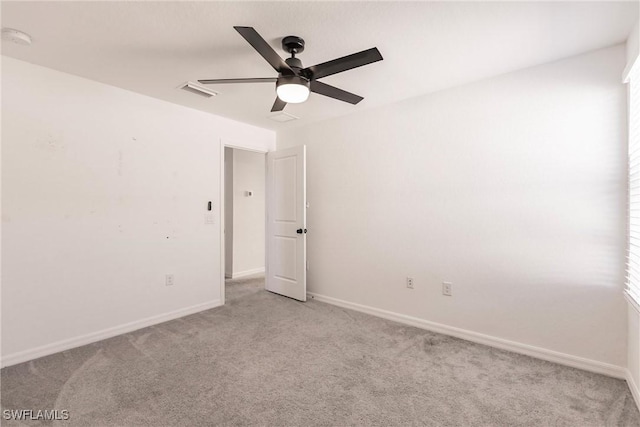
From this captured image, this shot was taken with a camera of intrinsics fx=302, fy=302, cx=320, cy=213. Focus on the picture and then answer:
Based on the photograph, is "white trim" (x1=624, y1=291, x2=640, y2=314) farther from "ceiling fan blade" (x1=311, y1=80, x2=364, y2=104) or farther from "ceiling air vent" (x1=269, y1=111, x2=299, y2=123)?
"ceiling air vent" (x1=269, y1=111, x2=299, y2=123)

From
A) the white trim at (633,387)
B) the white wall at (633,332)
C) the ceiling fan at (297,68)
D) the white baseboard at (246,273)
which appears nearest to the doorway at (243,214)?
the white baseboard at (246,273)

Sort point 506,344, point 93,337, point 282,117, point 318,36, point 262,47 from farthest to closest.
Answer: point 282,117 → point 93,337 → point 506,344 → point 318,36 → point 262,47

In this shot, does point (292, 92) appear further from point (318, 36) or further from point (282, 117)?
point (282, 117)

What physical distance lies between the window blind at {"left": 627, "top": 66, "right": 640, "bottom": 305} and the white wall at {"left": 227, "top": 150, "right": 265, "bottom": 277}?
4.92 m

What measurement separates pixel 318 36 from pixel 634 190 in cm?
239

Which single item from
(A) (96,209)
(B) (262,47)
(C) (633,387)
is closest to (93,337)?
(A) (96,209)

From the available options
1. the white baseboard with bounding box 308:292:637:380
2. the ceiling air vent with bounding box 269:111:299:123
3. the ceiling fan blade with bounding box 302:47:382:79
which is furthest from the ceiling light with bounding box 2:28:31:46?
the white baseboard with bounding box 308:292:637:380

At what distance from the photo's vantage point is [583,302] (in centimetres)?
233

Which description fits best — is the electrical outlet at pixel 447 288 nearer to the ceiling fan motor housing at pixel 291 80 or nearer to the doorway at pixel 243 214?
the ceiling fan motor housing at pixel 291 80

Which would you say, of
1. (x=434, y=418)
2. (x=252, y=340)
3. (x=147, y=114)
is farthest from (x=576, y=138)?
(x=147, y=114)

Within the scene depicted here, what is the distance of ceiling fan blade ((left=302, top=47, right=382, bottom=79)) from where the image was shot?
1747mm

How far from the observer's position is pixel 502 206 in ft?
8.80

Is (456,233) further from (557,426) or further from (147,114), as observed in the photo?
(147,114)

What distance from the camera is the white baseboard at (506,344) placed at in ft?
7.37
